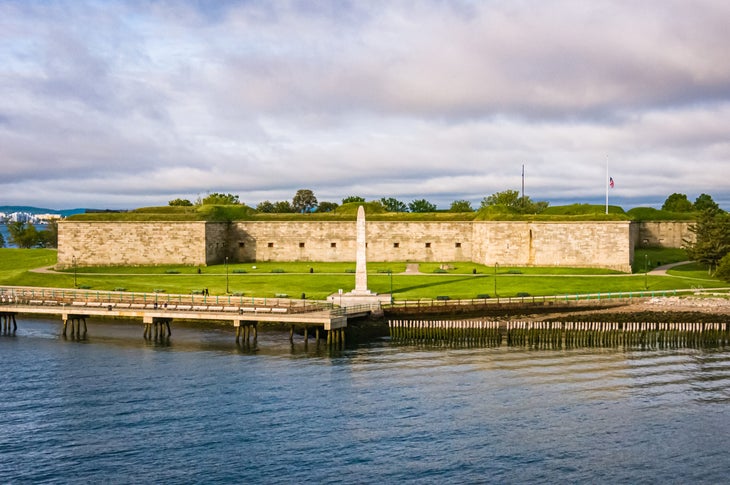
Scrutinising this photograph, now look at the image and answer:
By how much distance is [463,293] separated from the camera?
206ft

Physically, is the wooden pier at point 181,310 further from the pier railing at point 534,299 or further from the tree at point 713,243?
the tree at point 713,243

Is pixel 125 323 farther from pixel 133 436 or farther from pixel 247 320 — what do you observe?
pixel 133 436

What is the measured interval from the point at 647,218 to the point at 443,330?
61.4 meters

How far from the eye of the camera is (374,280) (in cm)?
7044

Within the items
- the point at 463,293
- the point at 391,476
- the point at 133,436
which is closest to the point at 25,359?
the point at 133,436

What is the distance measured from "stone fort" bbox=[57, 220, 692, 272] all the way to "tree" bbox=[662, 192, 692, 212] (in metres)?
58.2

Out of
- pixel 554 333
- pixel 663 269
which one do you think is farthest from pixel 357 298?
pixel 663 269

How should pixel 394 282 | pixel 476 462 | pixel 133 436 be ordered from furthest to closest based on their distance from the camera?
pixel 394 282
pixel 133 436
pixel 476 462

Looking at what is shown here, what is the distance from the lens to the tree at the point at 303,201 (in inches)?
6009

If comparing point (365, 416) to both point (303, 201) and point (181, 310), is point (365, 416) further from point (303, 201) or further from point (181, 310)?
point (303, 201)

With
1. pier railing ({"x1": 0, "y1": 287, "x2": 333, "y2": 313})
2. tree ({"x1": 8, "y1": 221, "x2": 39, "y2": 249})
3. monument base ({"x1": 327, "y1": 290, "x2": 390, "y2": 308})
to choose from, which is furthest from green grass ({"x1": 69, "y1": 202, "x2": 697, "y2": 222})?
tree ({"x1": 8, "y1": 221, "x2": 39, "y2": 249})

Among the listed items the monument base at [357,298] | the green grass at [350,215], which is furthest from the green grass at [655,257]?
the monument base at [357,298]

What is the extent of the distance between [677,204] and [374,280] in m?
89.7

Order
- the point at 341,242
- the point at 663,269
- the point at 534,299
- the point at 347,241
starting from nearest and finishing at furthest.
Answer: the point at 534,299 < the point at 663,269 < the point at 347,241 < the point at 341,242
